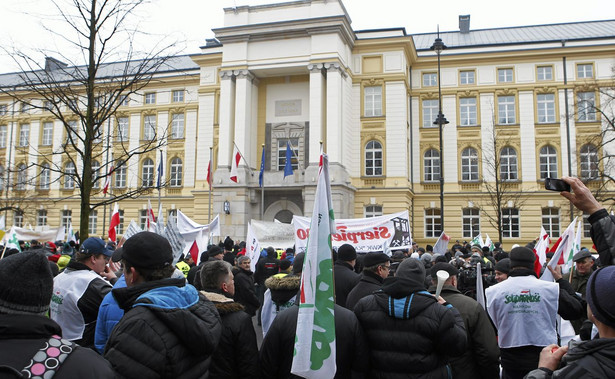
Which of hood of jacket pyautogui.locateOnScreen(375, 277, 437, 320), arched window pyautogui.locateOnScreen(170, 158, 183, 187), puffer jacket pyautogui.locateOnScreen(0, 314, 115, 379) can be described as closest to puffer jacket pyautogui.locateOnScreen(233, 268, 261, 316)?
hood of jacket pyautogui.locateOnScreen(375, 277, 437, 320)

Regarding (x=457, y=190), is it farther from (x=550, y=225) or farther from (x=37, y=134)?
(x=37, y=134)

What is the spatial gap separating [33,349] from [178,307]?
0.87 metres

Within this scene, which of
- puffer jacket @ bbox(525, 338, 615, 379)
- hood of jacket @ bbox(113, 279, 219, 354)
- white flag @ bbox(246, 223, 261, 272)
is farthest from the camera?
white flag @ bbox(246, 223, 261, 272)

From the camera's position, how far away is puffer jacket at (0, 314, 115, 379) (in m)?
2.02

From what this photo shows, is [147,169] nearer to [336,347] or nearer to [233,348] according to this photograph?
[233,348]

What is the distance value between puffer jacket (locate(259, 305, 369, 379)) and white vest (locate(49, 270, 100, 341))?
1.80 meters

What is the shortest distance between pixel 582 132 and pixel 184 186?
28.8 m

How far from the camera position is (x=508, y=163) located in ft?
115

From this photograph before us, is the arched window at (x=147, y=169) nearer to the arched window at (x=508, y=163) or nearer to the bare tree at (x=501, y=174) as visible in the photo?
the bare tree at (x=501, y=174)

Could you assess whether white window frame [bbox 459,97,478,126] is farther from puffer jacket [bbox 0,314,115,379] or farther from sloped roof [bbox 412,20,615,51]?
puffer jacket [bbox 0,314,115,379]

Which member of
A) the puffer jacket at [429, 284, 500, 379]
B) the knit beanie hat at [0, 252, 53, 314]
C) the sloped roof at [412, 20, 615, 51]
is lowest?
the puffer jacket at [429, 284, 500, 379]

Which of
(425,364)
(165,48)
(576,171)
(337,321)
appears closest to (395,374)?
(425,364)

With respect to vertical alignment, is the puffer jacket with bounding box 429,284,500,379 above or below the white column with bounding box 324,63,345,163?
below

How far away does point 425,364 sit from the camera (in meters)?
3.64
